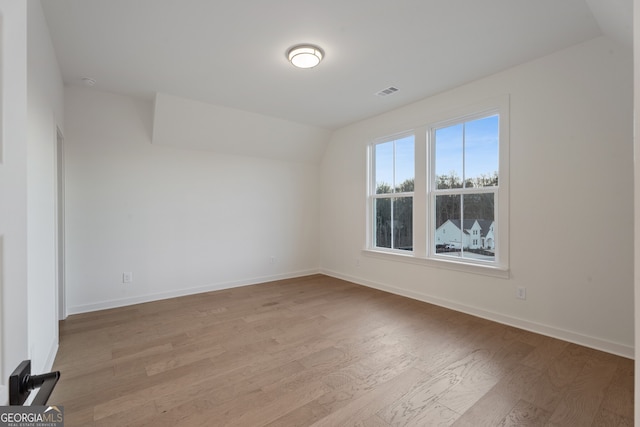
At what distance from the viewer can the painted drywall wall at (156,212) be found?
3.52 m

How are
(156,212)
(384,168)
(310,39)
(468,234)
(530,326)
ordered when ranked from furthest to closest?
(384,168)
(156,212)
(468,234)
(530,326)
(310,39)

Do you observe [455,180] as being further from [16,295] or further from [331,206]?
[16,295]

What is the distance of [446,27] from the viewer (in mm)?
2383

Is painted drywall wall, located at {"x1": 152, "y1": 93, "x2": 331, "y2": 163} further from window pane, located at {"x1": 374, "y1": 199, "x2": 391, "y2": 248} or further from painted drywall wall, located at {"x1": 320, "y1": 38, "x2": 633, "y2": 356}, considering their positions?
Answer: painted drywall wall, located at {"x1": 320, "y1": 38, "x2": 633, "y2": 356}

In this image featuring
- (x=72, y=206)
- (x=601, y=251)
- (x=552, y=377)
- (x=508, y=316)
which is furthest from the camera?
(x=72, y=206)

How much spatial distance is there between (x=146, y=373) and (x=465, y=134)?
4.00 meters

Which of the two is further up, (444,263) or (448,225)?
(448,225)

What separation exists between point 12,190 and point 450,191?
382 centimetres

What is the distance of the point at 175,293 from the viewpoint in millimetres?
4156

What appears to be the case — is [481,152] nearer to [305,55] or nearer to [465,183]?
[465,183]

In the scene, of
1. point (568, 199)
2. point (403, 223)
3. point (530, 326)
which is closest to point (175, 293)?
point (403, 223)

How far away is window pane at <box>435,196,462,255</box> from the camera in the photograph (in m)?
3.63

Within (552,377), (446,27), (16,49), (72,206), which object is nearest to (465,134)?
(446,27)

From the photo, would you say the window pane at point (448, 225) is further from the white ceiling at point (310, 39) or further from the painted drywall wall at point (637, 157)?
the painted drywall wall at point (637, 157)
